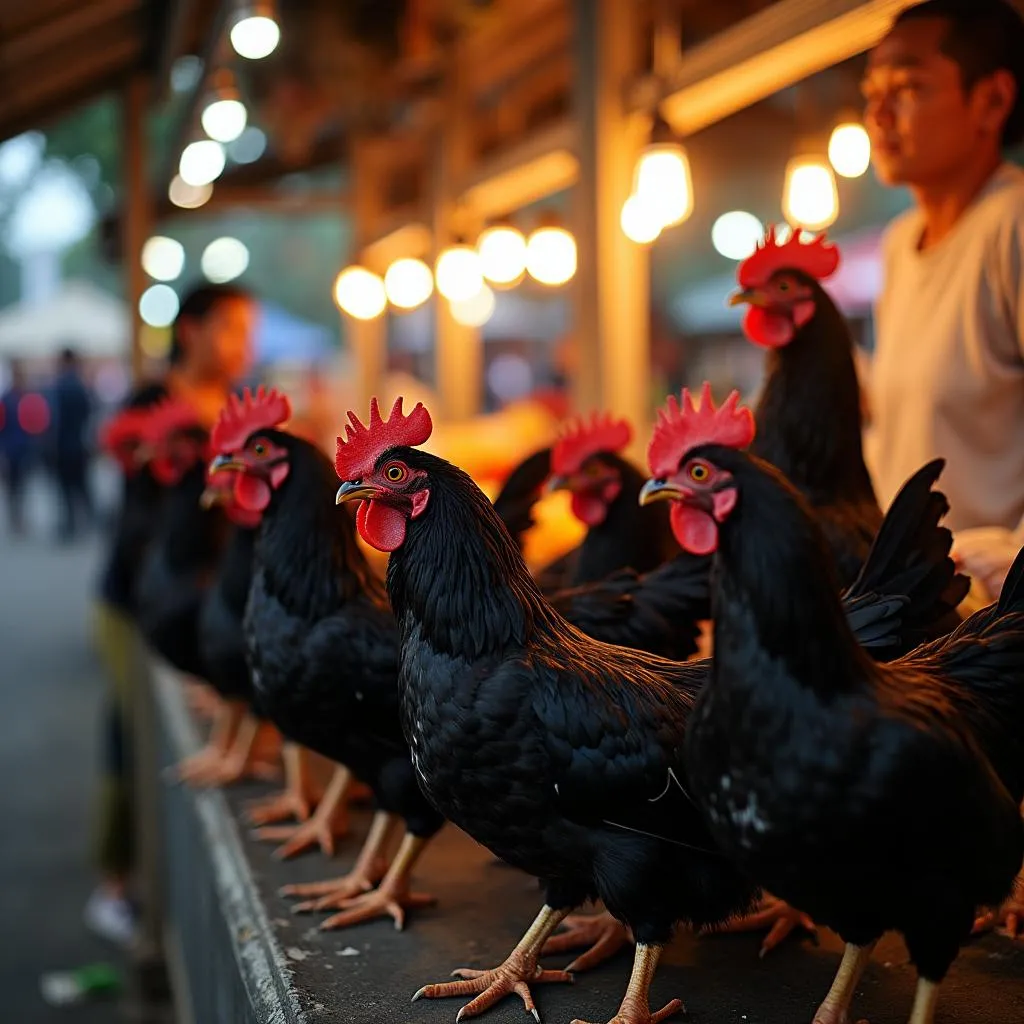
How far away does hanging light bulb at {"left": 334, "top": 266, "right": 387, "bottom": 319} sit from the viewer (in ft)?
22.9

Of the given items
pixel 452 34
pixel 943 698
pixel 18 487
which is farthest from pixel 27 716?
pixel 18 487

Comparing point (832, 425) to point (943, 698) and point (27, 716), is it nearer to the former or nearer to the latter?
point (943, 698)

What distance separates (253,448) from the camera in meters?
2.16

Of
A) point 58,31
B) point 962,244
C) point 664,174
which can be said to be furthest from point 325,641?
point 58,31

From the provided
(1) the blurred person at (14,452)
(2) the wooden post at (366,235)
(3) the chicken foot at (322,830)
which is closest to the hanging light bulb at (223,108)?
(2) the wooden post at (366,235)

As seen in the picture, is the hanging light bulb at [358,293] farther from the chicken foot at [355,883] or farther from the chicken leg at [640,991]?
the chicken leg at [640,991]

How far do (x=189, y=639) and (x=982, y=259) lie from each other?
2.07 metres

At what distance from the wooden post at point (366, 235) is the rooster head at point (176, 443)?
4802mm

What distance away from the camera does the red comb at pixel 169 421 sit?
3.28 meters

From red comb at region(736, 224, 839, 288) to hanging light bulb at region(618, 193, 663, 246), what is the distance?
1.62 m

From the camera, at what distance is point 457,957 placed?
1839mm

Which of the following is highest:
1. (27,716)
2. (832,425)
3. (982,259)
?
(982,259)

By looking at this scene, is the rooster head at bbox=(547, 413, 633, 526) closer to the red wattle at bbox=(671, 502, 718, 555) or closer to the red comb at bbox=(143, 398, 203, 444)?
the red wattle at bbox=(671, 502, 718, 555)

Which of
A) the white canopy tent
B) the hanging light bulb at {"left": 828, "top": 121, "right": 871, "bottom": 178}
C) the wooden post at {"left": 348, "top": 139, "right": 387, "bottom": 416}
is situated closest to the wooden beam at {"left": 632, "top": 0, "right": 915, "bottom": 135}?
the hanging light bulb at {"left": 828, "top": 121, "right": 871, "bottom": 178}
